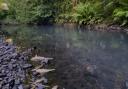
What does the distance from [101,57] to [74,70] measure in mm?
2204

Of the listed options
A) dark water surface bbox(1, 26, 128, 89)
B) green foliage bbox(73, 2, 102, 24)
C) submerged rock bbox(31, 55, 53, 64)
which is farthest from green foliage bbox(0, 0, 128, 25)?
submerged rock bbox(31, 55, 53, 64)

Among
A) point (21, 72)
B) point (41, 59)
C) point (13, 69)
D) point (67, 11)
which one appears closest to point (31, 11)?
point (67, 11)

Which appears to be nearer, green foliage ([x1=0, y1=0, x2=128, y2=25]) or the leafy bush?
the leafy bush

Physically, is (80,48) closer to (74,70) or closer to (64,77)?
(74,70)

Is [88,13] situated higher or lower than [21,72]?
higher

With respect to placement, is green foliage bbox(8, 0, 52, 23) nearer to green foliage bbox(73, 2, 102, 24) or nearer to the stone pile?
green foliage bbox(73, 2, 102, 24)

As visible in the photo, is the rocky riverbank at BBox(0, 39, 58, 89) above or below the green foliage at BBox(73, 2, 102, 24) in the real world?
below

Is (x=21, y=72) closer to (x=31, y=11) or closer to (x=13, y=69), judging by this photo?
(x=13, y=69)

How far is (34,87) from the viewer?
26.6ft

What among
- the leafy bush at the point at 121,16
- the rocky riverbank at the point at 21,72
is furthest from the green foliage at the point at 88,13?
the rocky riverbank at the point at 21,72

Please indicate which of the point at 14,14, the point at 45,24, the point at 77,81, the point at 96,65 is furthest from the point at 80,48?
the point at 14,14

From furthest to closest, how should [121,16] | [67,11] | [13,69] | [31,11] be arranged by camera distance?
[31,11] → [67,11] → [121,16] → [13,69]

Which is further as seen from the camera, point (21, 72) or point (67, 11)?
point (67, 11)

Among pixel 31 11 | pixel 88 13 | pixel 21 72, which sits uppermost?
pixel 88 13
